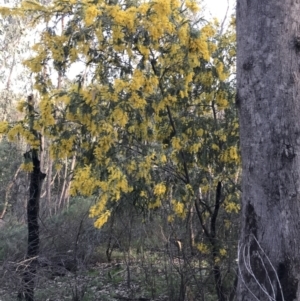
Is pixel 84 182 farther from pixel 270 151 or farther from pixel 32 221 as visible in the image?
pixel 270 151

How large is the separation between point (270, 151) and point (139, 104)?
300 centimetres

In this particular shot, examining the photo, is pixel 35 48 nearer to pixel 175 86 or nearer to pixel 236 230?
pixel 175 86

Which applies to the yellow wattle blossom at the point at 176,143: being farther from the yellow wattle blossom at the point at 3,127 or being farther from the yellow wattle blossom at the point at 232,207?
the yellow wattle blossom at the point at 3,127

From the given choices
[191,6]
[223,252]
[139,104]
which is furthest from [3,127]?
[223,252]

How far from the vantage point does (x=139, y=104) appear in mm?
5973

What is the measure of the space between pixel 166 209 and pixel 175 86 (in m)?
1.59

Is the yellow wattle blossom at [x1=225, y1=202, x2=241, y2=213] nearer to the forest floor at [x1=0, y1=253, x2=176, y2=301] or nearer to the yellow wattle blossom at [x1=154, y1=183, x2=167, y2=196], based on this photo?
the yellow wattle blossom at [x1=154, y1=183, x2=167, y2=196]

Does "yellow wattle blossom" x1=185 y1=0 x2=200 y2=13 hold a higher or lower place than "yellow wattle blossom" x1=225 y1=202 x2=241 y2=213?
Answer: higher

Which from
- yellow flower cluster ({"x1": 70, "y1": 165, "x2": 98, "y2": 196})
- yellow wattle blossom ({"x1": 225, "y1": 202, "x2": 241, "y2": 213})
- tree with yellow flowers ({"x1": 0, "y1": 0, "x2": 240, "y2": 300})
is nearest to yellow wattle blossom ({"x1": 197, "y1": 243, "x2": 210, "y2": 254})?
tree with yellow flowers ({"x1": 0, "y1": 0, "x2": 240, "y2": 300})

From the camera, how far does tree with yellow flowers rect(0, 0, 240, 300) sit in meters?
5.89

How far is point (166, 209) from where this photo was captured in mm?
6980

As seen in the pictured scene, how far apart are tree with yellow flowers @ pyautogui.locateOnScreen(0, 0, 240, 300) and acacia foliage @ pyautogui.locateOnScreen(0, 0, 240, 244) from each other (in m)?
0.01

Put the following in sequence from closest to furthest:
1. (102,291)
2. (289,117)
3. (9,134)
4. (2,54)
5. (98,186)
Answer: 1. (289,117)
2. (98,186)
3. (9,134)
4. (102,291)
5. (2,54)

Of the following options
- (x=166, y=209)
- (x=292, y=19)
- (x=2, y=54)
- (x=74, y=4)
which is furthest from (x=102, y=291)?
(x=2, y=54)
